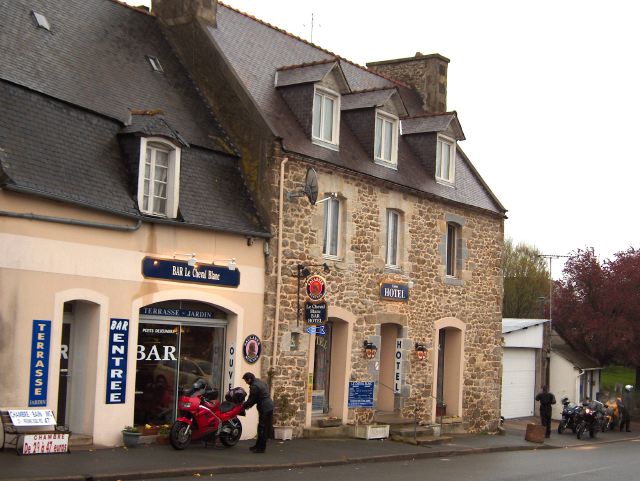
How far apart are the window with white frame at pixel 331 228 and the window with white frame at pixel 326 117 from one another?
1.36 meters

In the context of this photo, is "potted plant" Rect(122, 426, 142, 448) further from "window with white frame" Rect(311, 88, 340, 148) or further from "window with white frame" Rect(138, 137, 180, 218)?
"window with white frame" Rect(311, 88, 340, 148)

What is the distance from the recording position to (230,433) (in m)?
18.0

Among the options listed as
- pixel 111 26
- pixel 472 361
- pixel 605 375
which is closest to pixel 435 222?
pixel 472 361

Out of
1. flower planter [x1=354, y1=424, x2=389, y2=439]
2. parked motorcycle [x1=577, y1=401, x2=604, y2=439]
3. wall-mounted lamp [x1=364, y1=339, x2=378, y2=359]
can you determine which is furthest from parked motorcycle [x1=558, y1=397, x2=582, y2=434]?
flower planter [x1=354, y1=424, x2=389, y2=439]

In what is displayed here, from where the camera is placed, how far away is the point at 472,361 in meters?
27.6

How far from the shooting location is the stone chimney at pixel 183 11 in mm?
22422

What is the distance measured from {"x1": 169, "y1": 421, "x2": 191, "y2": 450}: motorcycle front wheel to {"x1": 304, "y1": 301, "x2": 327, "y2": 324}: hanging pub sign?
177 inches

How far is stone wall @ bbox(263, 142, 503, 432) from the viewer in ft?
68.2

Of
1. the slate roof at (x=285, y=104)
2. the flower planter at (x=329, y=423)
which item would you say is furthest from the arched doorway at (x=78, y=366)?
the flower planter at (x=329, y=423)

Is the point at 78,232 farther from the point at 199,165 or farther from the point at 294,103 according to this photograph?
the point at 294,103

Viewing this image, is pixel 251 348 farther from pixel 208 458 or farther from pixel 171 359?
pixel 208 458

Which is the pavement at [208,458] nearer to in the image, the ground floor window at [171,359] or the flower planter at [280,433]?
the flower planter at [280,433]

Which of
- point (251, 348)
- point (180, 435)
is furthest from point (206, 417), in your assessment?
point (251, 348)

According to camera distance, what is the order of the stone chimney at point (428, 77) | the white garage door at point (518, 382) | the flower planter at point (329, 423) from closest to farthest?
the flower planter at point (329, 423) → the stone chimney at point (428, 77) → the white garage door at point (518, 382)
